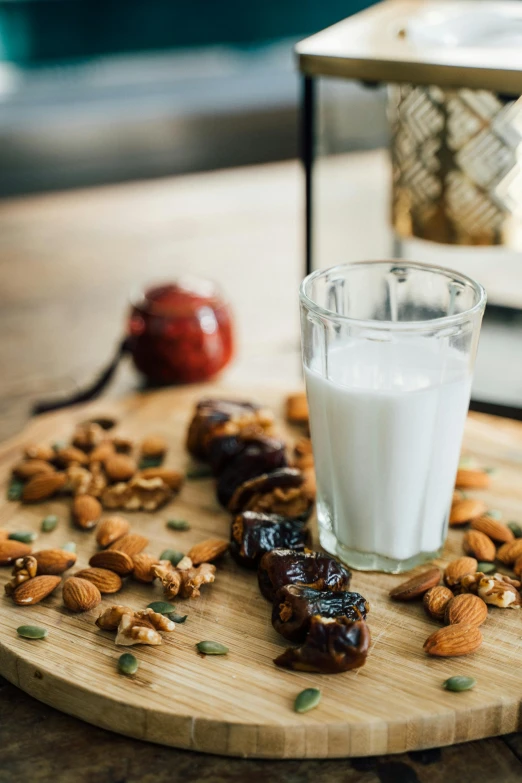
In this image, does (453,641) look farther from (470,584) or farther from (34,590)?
(34,590)

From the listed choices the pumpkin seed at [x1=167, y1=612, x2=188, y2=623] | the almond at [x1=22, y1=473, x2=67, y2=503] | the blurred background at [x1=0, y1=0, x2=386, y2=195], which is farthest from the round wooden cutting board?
the blurred background at [x1=0, y1=0, x2=386, y2=195]

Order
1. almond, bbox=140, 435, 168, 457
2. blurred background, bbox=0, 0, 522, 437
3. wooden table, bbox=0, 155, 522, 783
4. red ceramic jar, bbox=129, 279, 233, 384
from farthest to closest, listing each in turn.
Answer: blurred background, bbox=0, 0, 522, 437
red ceramic jar, bbox=129, 279, 233, 384
almond, bbox=140, 435, 168, 457
wooden table, bbox=0, 155, 522, 783

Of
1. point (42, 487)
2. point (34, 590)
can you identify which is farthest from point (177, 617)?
point (42, 487)

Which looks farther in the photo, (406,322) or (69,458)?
(69,458)

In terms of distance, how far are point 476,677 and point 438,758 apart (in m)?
0.06

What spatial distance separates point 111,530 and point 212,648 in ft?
0.52

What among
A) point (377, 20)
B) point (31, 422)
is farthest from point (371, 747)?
point (377, 20)

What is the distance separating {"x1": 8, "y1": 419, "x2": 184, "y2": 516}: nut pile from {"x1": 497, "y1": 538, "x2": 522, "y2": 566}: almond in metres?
0.27

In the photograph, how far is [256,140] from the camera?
193cm

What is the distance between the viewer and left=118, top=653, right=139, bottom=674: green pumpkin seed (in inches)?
23.3

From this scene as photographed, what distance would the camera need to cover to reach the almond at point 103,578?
0.67 metres

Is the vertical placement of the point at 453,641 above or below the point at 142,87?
below

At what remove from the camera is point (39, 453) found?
2.78ft

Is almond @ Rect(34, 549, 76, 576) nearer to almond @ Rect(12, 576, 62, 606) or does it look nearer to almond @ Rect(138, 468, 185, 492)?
almond @ Rect(12, 576, 62, 606)
